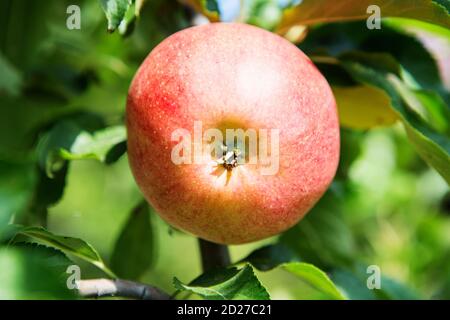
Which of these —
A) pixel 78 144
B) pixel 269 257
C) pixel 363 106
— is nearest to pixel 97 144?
pixel 78 144

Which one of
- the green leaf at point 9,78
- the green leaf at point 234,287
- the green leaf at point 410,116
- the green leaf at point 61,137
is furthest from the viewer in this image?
the green leaf at point 9,78

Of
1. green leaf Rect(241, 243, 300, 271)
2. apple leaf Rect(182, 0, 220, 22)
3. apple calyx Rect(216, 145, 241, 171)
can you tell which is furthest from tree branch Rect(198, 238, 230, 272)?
apple leaf Rect(182, 0, 220, 22)

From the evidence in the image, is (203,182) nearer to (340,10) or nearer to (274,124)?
(274,124)

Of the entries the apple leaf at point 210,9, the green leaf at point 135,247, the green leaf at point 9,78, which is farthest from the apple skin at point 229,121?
the green leaf at point 9,78

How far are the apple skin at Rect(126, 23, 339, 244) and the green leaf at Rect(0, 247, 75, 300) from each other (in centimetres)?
27

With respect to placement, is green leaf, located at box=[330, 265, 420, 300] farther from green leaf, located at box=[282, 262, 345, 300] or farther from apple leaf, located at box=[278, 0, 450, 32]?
apple leaf, located at box=[278, 0, 450, 32]

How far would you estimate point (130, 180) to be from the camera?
2160mm

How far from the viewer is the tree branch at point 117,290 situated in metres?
0.96

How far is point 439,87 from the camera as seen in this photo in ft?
4.33

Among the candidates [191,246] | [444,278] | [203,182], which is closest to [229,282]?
[203,182]

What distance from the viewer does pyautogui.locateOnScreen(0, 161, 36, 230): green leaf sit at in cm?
74

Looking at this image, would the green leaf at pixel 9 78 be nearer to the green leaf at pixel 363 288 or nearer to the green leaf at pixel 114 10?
the green leaf at pixel 114 10

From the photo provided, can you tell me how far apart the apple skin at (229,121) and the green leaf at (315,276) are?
3.4 inches

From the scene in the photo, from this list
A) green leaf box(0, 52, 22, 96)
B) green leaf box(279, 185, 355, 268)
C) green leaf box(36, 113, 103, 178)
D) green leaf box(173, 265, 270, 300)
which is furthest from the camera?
green leaf box(0, 52, 22, 96)
